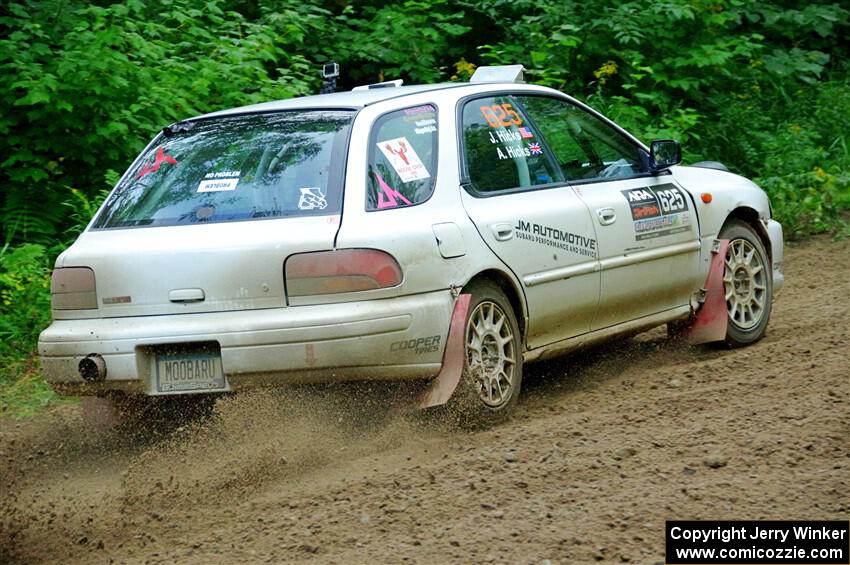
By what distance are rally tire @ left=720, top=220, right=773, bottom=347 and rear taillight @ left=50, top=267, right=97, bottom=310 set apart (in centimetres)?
374

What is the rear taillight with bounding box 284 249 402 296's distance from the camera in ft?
17.1

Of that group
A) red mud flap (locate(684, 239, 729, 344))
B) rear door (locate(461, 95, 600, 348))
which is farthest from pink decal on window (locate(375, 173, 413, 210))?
red mud flap (locate(684, 239, 729, 344))

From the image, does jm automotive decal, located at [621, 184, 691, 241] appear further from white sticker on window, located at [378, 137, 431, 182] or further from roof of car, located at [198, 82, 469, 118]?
white sticker on window, located at [378, 137, 431, 182]

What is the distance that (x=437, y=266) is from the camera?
18.0 ft

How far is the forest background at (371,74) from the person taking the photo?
902 cm

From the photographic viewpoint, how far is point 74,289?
5.50m

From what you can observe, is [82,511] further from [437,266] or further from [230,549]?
[437,266]

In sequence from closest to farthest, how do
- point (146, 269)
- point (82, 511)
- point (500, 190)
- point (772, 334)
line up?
point (82, 511) → point (146, 269) → point (500, 190) → point (772, 334)

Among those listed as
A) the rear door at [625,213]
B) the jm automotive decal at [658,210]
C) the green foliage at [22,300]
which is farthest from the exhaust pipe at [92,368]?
the jm automotive decal at [658,210]

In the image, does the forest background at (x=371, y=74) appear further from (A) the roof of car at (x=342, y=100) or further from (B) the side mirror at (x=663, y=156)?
(B) the side mirror at (x=663, y=156)

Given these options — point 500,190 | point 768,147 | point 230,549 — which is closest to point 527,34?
point 768,147

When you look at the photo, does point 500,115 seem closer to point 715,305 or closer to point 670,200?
point 670,200

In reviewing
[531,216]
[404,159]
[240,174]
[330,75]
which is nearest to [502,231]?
[531,216]

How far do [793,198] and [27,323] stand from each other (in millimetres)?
7276
